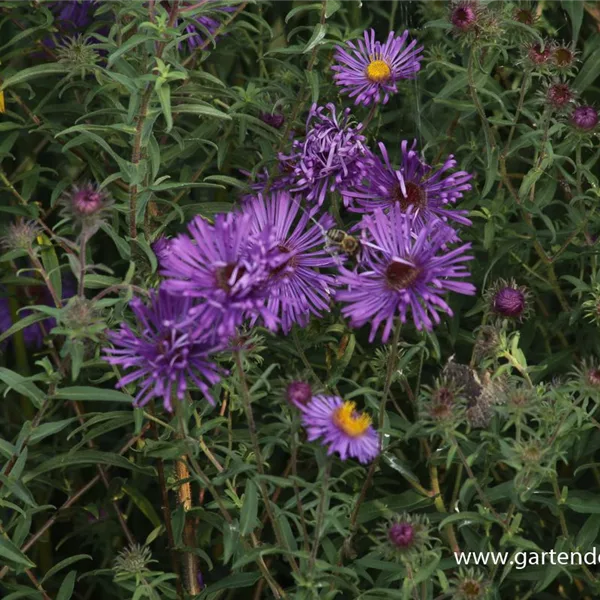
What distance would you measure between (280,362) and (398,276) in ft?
2.32

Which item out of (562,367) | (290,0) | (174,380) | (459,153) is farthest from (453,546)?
(290,0)

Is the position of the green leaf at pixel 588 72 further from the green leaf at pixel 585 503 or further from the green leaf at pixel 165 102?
the green leaf at pixel 165 102

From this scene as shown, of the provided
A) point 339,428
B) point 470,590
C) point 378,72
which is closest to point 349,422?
point 339,428

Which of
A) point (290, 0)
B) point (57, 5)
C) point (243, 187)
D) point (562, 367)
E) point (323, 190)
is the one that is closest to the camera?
point (323, 190)

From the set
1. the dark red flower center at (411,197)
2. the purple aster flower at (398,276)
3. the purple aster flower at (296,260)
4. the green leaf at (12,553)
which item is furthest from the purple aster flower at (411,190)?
the green leaf at (12,553)

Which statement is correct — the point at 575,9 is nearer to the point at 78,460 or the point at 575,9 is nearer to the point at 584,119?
the point at 584,119

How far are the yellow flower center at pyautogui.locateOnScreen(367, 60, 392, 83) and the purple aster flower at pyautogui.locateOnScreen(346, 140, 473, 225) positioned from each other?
6.5 inches

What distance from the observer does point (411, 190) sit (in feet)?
→ 5.72

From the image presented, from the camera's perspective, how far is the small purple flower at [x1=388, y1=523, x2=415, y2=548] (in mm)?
1385

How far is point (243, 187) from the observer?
1884 millimetres

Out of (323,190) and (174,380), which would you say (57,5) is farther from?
(174,380)

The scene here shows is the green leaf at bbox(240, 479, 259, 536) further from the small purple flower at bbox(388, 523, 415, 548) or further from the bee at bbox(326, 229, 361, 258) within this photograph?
the bee at bbox(326, 229, 361, 258)

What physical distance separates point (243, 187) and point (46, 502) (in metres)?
0.84

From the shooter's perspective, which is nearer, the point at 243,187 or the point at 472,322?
the point at 243,187
